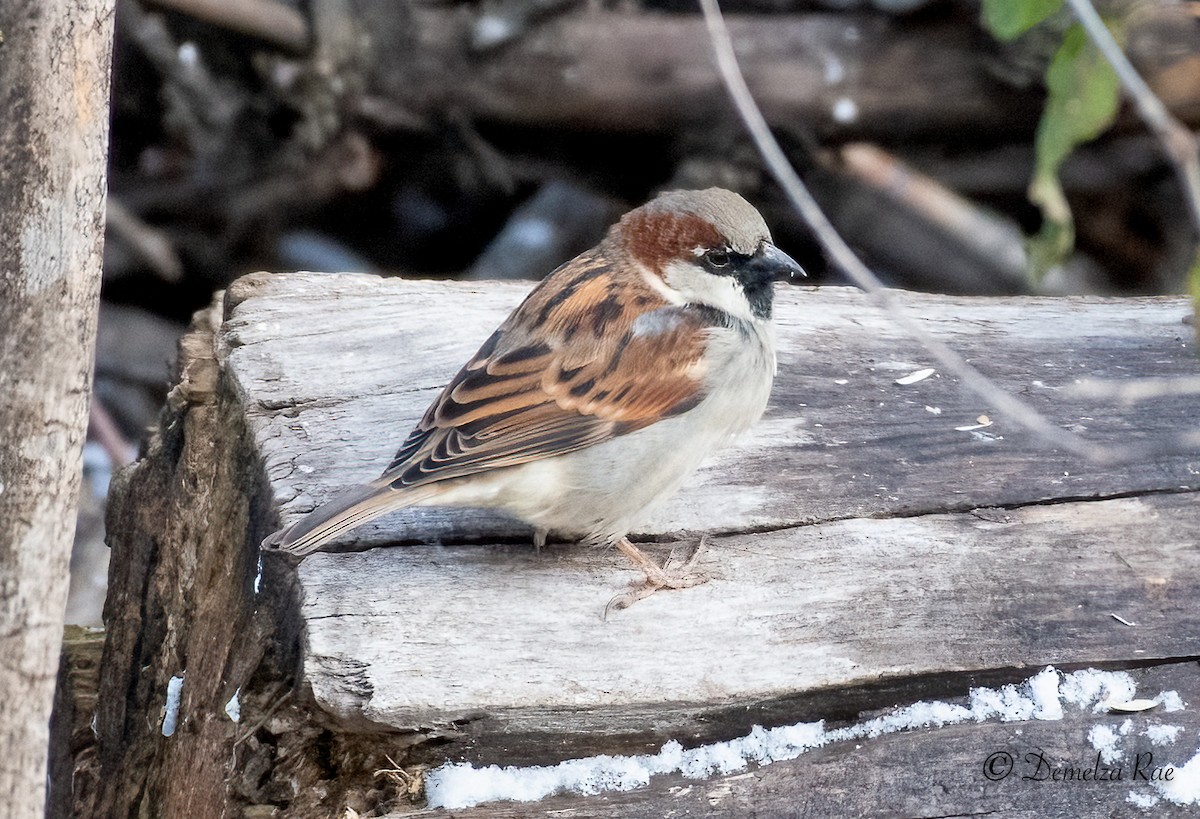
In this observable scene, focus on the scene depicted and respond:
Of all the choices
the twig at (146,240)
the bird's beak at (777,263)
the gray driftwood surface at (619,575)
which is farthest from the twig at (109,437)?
the bird's beak at (777,263)

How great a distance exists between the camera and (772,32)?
4801 mm

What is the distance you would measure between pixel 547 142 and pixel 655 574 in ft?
9.39

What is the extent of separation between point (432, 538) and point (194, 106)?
281cm

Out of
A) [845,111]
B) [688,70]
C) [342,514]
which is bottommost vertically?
[342,514]

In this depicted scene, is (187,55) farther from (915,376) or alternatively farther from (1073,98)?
(1073,98)

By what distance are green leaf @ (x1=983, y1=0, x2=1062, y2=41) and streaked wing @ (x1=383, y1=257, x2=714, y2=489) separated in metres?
0.75

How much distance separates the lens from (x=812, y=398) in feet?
9.82

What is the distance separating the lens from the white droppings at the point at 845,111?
4.78 meters

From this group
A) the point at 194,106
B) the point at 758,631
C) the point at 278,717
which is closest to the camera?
the point at 278,717

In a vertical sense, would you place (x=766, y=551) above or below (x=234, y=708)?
above

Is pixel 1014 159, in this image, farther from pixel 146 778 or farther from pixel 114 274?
pixel 146 778

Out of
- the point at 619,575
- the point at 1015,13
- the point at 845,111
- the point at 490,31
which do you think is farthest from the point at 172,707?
the point at 845,111

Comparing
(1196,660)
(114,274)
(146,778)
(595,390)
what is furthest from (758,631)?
(114,274)

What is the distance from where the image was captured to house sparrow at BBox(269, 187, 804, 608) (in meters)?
2.46
